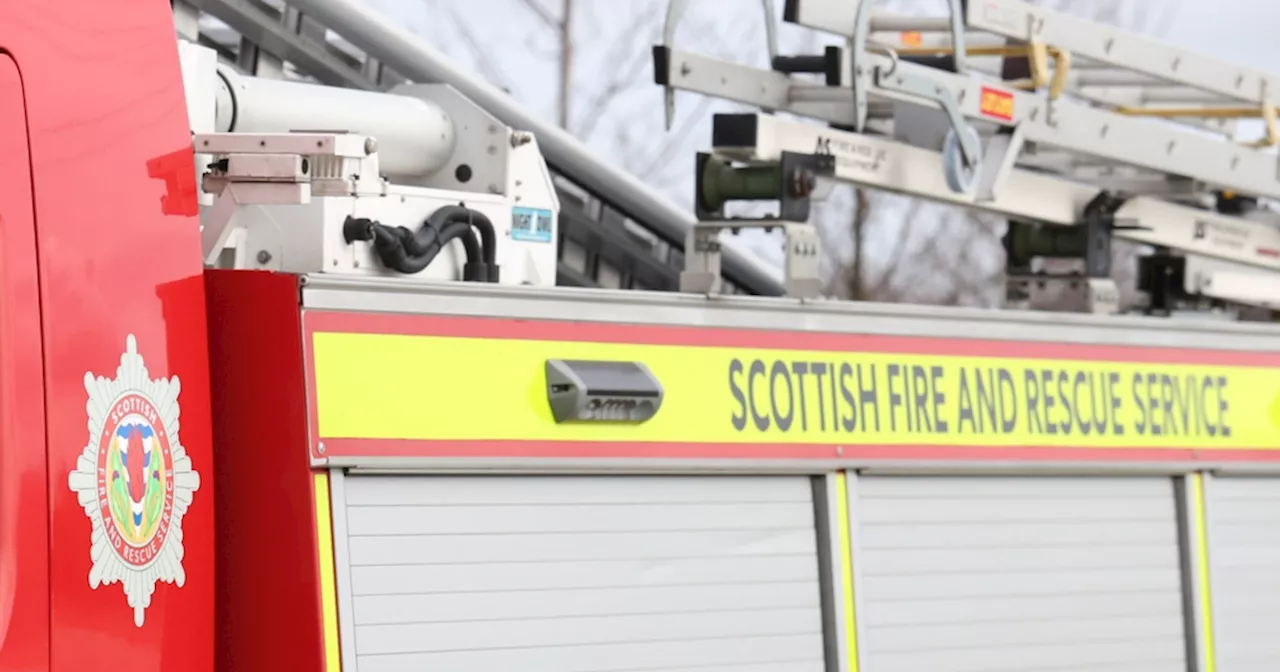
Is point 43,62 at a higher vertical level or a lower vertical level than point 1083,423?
higher

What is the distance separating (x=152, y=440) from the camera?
307 cm

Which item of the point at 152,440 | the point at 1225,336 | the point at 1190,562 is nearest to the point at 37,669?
the point at 152,440

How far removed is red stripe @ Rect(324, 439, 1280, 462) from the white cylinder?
807mm

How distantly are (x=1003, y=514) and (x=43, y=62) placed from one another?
2438 mm

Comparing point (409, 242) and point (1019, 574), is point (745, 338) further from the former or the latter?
point (1019, 574)

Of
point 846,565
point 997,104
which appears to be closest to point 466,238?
point 846,565

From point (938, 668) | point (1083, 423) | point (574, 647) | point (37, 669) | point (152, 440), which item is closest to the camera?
point (37, 669)

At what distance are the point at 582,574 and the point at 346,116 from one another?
3.50 feet

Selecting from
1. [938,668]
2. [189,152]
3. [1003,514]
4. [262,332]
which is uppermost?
[189,152]

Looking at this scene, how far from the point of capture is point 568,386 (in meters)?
3.67

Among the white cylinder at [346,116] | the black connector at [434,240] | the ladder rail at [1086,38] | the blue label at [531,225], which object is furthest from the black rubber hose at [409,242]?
the ladder rail at [1086,38]

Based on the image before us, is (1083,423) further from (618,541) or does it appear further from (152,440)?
(152,440)

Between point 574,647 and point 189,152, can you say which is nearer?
point 189,152

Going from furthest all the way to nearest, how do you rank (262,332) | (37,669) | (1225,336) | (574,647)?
(1225,336), (574,647), (262,332), (37,669)
